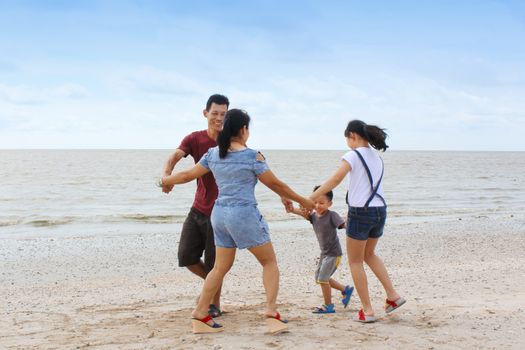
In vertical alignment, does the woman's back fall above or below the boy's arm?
above

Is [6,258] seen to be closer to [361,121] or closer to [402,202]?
[361,121]

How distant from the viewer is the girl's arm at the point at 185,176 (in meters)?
4.76

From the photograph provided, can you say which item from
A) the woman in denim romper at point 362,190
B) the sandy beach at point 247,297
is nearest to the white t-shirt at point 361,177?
the woman in denim romper at point 362,190

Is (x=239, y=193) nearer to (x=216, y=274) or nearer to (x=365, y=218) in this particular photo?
(x=216, y=274)

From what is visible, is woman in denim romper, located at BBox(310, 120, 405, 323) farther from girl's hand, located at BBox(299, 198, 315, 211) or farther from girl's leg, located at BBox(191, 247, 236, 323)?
girl's leg, located at BBox(191, 247, 236, 323)

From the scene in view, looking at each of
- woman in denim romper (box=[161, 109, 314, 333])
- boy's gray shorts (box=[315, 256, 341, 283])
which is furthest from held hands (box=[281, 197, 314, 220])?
boy's gray shorts (box=[315, 256, 341, 283])

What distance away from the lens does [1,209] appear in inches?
853

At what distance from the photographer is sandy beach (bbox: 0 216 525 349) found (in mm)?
4785

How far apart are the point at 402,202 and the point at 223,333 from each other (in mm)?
20707

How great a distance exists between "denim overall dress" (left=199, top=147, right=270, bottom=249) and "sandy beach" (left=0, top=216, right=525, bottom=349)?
92cm

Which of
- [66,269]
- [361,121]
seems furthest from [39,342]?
[66,269]

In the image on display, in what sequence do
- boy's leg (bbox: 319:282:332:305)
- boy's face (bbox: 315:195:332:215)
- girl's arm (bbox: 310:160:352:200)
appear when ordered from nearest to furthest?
girl's arm (bbox: 310:160:352:200)
boy's face (bbox: 315:195:332:215)
boy's leg (bbox: 319:282:332:305)

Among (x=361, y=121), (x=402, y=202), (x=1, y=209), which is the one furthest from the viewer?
(x=402, y=202)

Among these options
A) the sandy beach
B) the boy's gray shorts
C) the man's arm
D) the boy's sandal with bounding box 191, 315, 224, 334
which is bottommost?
the sandy beach
